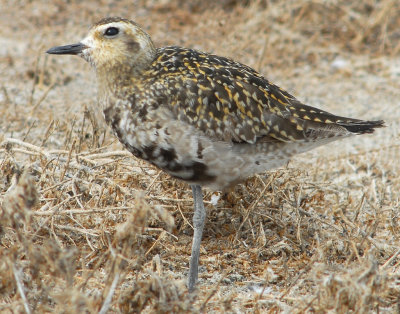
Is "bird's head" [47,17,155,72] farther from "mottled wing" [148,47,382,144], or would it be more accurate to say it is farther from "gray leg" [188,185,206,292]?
"gray leg" [188,185,206,292]

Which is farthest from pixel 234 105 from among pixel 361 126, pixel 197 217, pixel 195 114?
pixel 361 126

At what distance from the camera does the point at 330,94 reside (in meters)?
8.07

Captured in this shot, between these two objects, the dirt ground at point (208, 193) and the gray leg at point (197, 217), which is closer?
the dirt ground at point (208, 193)

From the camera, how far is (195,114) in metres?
4.16

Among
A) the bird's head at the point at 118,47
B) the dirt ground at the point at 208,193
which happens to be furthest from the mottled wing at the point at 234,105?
the dirt ground at the point at 208,193

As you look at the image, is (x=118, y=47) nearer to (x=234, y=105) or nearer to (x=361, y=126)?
(x=234, y=105)

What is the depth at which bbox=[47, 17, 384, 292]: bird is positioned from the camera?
4.12 metres


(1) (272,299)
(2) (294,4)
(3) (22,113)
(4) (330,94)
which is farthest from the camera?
(2) (294,4)

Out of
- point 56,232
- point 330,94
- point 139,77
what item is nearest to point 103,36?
point 139,77

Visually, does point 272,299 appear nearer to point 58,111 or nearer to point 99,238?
point 99,238

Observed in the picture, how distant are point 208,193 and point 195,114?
1.00m

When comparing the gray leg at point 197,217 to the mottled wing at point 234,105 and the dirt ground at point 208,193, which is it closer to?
the dirt ground at point 208,193

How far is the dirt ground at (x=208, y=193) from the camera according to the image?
10.8 feet

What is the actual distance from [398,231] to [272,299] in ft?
5.04
